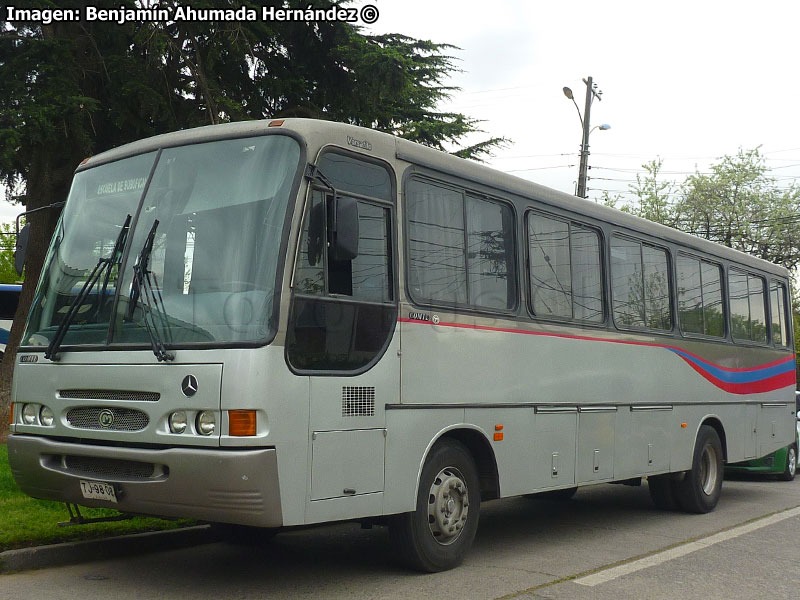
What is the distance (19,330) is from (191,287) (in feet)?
29.1

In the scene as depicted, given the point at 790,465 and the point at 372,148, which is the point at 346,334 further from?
the point at 790,465

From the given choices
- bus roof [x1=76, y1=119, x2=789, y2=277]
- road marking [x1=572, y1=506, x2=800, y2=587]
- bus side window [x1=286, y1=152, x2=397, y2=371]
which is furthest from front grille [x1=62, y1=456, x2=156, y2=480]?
road marking [x1=572, y1=506, x2=800, y2=587]

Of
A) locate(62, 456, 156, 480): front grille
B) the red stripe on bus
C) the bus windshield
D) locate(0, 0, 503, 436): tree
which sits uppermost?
locate(0, 0, 503, 436): tree

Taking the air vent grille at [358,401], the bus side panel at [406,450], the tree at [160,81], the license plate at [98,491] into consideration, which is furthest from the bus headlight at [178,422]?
the tree at [160,81]

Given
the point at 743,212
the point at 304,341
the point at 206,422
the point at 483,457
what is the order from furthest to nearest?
the point at 743,212 < the point at 483,457 < the point at 304,341 < the point at 206,422

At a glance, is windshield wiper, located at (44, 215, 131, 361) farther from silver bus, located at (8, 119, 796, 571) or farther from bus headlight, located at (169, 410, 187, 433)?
bus headlight, located at (169, 410, 187, 433)

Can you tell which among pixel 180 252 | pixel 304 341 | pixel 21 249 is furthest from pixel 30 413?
pixel 304 341

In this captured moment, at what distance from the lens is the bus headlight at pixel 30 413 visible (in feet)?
22.6

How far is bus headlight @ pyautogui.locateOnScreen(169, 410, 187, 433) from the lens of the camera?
607 centimetres

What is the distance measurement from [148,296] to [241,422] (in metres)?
1.20

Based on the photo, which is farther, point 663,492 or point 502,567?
point 663,492

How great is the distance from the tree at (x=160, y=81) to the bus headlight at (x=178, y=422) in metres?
6.56

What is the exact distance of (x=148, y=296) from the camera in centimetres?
646

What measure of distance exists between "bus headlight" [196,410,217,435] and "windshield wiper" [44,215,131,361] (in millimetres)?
1371
